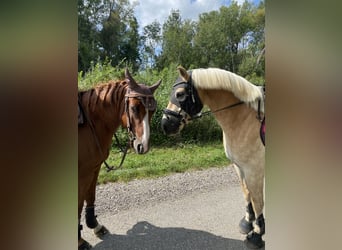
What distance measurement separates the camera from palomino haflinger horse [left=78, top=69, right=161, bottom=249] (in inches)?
50.9

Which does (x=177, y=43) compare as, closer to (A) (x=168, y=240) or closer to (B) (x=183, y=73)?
(B) (x=183, y=73)

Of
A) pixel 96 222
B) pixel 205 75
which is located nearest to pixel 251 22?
pixel 205 75

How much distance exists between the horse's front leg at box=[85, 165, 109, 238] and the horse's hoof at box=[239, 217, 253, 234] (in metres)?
0.82

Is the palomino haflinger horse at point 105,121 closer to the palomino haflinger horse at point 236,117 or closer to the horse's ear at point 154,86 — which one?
the horse's ear at point 154,86

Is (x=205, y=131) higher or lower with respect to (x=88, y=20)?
lower

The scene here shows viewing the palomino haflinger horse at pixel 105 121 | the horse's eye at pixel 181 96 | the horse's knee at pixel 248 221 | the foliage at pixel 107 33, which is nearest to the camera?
the foliage at pixel 107 33

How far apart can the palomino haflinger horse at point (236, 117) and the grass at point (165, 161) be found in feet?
0.44

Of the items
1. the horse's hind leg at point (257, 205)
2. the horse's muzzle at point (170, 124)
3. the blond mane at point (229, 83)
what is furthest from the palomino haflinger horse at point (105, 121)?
the horse's hind leg at point (257, 205)

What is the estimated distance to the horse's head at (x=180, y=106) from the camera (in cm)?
138

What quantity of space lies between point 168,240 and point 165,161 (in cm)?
49

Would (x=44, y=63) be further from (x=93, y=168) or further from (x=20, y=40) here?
(x=93, y=168)

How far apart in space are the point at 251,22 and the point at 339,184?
0.91m

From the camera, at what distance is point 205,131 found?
1.64 m

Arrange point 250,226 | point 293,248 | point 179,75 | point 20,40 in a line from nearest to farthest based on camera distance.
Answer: point 20,40 < point 293,248 < point 179,75 < point 250,226
